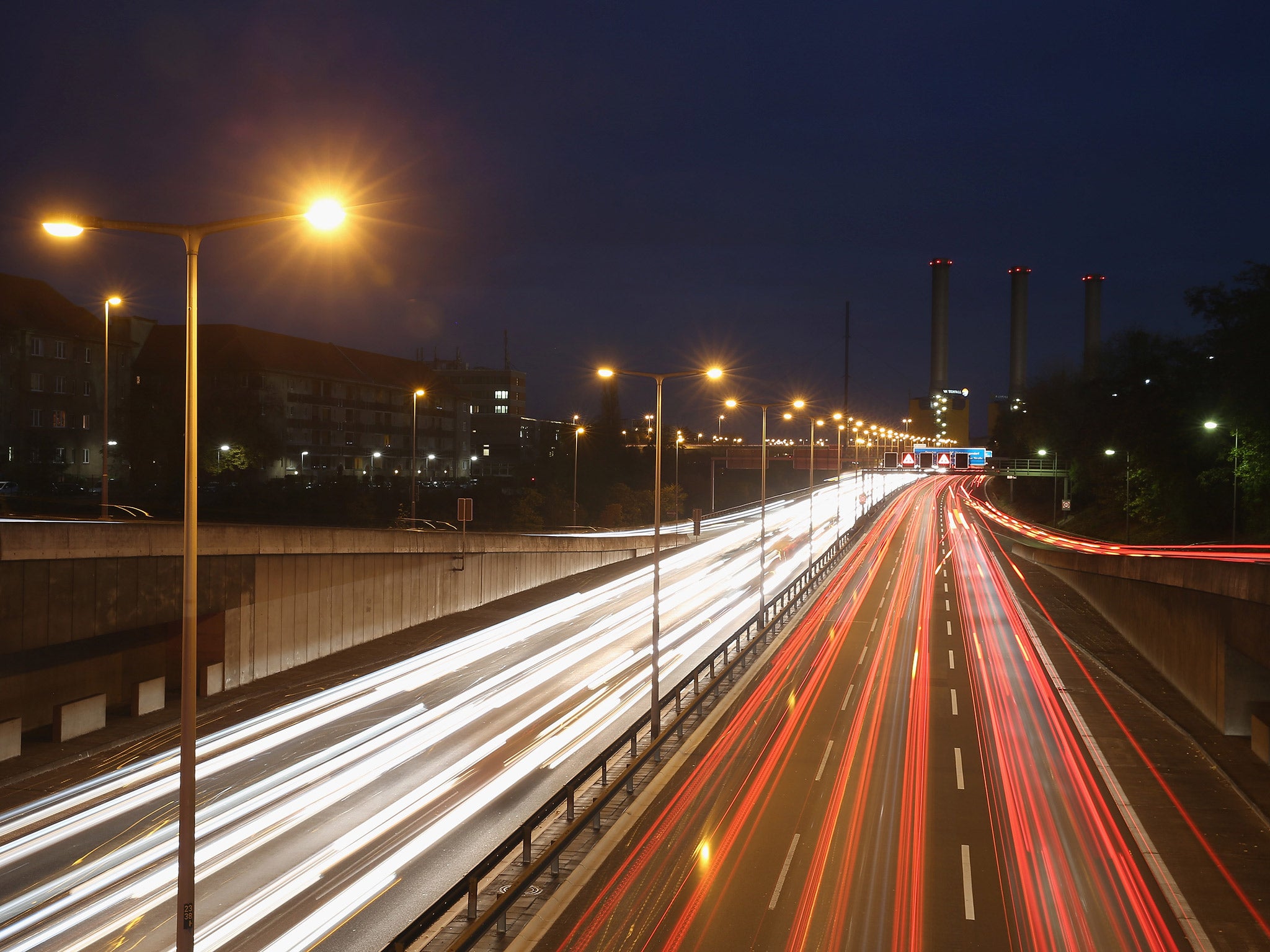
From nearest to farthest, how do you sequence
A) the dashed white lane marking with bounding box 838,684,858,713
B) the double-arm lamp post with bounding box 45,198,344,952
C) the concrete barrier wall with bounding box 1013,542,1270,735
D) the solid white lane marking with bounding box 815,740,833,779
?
the double-arm lamp post with bounding box 45,198,344,952 < the solid white lane marking with bounding box 815,740,833,779 < the concrete barrier wall with bounding box 1013,542,1270,735 < the dashed white lane marking with bounding box 838,684,858,713

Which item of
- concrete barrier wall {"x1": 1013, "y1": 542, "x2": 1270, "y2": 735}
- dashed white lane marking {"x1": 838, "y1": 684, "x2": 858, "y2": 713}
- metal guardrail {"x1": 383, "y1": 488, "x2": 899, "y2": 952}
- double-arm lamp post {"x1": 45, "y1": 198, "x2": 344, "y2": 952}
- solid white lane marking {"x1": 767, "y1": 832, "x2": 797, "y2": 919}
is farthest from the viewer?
dashed white lane marking {"x1": 838, "y1": 684, "x2": 858, "y2": 713}

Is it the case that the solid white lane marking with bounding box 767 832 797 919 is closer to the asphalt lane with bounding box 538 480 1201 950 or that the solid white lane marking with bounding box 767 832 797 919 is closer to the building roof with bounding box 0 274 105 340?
the asphalt lane with bounding box 538 480 1201 950

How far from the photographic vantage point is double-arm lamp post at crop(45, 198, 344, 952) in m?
8.82

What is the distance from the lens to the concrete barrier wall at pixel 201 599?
1956cm

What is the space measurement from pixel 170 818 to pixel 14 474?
140 feet

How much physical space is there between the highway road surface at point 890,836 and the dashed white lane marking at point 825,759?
0.16ft

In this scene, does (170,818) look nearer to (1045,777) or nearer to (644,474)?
(1045,777)

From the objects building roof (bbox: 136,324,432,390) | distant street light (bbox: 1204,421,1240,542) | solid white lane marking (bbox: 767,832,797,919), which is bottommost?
solid white lane marking (bbox: 767,832,797,919)

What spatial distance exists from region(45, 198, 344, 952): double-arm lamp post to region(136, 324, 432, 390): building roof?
64.1 m

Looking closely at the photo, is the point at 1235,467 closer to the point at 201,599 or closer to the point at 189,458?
the point at 201,599

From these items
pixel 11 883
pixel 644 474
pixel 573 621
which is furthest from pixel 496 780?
pixel 644 474

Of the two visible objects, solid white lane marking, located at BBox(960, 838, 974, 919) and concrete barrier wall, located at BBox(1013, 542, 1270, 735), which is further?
concrete barrier wall, located at BBox(1013, 542, 1270, 735)

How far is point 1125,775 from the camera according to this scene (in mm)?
19078

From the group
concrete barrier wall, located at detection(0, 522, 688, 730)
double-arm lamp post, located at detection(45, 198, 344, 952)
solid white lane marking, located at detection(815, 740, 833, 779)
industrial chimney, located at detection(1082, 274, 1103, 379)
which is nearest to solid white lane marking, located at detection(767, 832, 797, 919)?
solid white lane marking, located at detection(815, 740, 833, 779)
